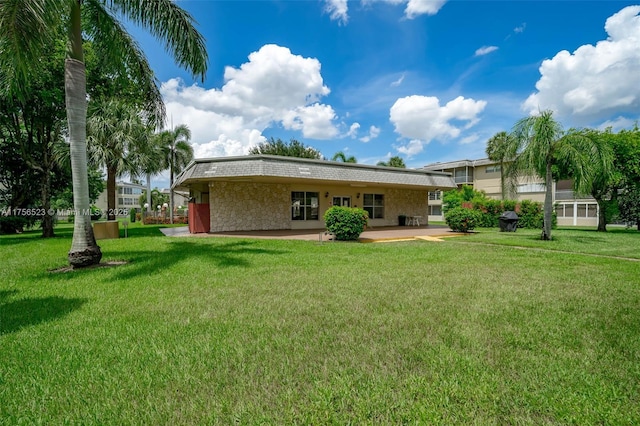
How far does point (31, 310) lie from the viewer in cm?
459

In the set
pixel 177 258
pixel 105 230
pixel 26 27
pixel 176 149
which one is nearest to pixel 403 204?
pixel 177 258

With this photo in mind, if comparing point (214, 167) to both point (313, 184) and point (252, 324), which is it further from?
point (252, 324)

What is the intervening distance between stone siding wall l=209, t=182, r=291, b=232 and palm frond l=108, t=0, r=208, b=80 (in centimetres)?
859

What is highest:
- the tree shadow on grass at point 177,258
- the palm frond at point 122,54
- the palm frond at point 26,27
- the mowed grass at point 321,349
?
the palm frond at point 122,54

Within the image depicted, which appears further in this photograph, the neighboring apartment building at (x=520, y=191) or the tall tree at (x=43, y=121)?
the neighboring apartment building at (x=520, y=191)

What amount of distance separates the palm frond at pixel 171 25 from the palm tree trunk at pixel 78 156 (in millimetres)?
1230

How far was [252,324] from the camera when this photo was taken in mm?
3881

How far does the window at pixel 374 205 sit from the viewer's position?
2136 cm

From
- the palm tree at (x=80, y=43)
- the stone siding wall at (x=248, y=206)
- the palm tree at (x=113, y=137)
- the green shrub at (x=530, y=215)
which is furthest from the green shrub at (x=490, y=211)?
the palm tree at (x=113, y=137)

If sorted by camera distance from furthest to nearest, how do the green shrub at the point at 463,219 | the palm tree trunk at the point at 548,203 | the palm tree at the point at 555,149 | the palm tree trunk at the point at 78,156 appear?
the green shrub at the point at 463,219, the palm tree trunk at the point at 548,203, the palm tree at the point at 555,149, the palm tree trunk at the point at 78,156

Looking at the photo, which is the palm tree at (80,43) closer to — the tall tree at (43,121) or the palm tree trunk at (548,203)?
the tall tree at (43,121)

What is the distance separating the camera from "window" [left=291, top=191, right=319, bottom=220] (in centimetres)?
1866

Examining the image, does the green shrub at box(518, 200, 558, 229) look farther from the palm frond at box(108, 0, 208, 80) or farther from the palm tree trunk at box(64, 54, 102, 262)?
the palm tree trunk at box(64, 54, 102, 262)

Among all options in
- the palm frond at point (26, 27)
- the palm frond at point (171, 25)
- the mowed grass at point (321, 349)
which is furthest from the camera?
the palm frond at point (171, 25)
